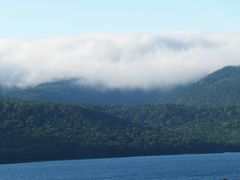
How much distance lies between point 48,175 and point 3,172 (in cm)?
1779

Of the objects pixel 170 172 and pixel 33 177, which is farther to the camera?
pixel 170 172

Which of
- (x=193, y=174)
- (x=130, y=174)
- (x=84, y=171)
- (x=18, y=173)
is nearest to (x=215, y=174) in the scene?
(x=193, y=174)

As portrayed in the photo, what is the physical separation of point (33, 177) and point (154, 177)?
28.6m

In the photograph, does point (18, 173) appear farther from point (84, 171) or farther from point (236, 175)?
point (236, 175)

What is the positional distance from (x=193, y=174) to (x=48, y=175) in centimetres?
3498

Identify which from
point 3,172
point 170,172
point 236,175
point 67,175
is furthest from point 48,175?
point 236,175

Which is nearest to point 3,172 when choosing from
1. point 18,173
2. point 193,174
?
point 18,173

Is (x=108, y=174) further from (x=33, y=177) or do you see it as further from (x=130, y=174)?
(x=33, y=177)

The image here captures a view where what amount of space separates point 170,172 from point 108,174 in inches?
654

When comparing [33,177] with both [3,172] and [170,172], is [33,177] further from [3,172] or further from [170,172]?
[170,172]

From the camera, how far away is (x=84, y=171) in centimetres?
19862

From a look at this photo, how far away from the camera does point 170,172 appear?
19312cm

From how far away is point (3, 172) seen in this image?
198375 millimetres

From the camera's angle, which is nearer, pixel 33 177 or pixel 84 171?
pixel 33 177
